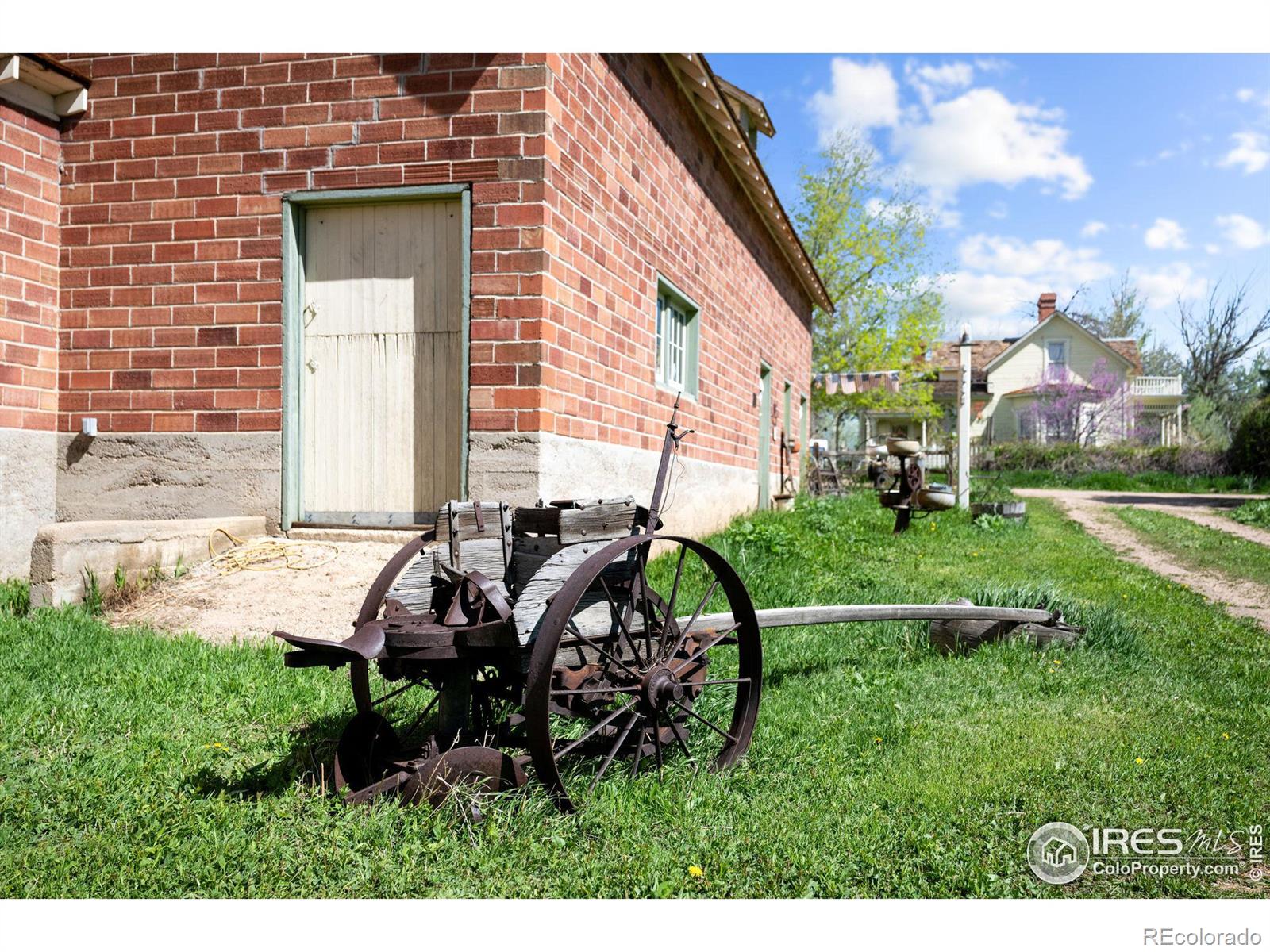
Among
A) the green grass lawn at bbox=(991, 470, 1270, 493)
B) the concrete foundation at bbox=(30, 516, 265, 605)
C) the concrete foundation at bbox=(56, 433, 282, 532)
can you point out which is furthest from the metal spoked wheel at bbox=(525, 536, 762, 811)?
the green grass lawn at bbox=(991, 470, 1270, 493)

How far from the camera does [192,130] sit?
6.50 m

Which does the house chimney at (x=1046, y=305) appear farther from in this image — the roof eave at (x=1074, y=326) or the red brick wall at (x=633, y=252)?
the red brick wall at (x=633, y=252)

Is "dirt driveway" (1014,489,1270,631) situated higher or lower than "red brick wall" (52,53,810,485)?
lower

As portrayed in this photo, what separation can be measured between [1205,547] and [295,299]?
10.6 metres

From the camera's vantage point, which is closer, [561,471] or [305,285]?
[561,471]

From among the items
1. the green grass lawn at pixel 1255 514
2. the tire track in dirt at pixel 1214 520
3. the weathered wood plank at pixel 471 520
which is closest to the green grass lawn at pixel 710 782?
the weathered wood plank at pixel 471 520

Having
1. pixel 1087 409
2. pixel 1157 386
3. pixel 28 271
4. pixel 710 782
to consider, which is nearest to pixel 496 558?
pixel 710 782

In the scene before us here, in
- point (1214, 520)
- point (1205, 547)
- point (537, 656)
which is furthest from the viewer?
point (1214, 520)

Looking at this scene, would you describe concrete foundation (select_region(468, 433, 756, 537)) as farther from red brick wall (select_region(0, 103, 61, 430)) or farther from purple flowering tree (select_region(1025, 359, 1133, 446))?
purple flowering tree (select_region(1025, 359, 1133, 446))

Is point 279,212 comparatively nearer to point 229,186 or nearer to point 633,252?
point 229,186

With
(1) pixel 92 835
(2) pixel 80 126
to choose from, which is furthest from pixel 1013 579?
(2) pixel 80 126

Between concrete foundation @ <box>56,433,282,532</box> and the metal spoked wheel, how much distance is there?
3813 mm

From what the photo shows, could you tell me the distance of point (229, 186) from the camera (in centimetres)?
644

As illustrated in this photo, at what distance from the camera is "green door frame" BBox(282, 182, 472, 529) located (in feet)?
20.4
